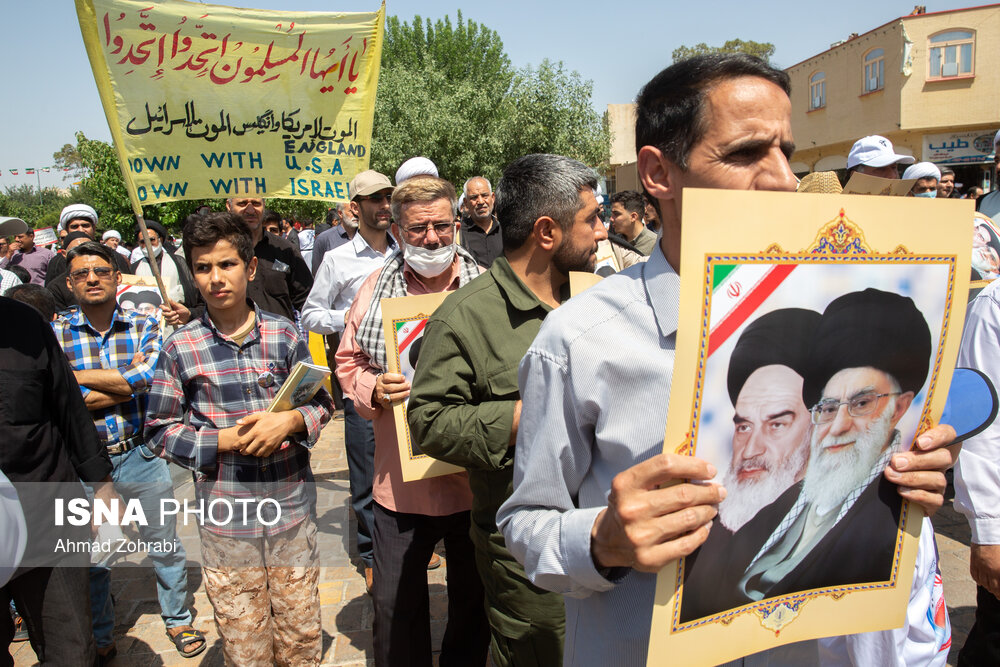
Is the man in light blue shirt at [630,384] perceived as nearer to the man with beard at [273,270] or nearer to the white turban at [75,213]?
the man with beard at [273,270]

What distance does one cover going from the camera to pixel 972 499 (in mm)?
2111

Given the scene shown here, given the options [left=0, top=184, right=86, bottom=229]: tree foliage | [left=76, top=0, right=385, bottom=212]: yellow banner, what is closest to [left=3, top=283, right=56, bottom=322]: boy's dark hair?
[left=76, top=0, right=385, bottom=212]: yellow banner

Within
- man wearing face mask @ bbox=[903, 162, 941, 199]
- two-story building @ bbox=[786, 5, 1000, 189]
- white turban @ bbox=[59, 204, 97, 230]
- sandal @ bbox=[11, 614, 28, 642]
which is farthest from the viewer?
two-story building @ bbox=[786, 5, 1000, 189]

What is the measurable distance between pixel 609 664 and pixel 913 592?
3.37 feet

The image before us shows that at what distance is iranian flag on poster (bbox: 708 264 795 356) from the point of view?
96cm

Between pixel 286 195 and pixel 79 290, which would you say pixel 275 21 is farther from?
pixel 79 290

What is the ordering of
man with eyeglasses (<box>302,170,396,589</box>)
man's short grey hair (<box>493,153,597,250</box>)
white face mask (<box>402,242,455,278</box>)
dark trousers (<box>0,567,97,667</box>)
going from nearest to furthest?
1. man's short grey hair (<box>493,153,597,250</box>)
2. dark trousers (<box>0,567,97,667</box>)
3. white face mask (<box>402,242,455,278</box>)
4. man with eyeglasses (<box>302,170,396,589</box>)

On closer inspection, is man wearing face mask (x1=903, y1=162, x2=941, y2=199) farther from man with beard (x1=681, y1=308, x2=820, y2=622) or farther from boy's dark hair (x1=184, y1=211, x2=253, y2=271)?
man with beard (x1=681, y1=308, x2=820, y2=622)

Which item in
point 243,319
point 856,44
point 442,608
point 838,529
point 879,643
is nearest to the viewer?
point 838,529

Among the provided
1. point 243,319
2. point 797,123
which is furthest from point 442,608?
point 797,123

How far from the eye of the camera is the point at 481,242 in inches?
260

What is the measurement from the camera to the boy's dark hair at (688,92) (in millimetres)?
1226

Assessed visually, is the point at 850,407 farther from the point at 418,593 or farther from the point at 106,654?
the point at 106,654

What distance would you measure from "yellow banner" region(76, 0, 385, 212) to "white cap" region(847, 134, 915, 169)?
3.09 m
